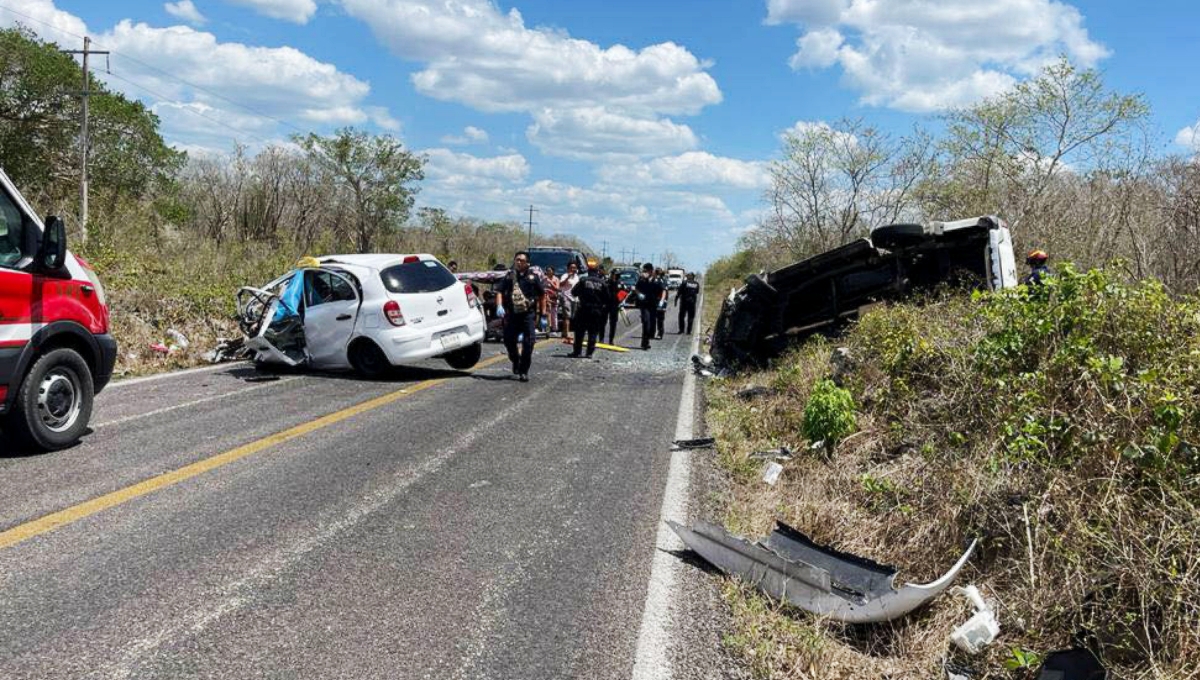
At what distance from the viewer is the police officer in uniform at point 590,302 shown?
13656 millimetres

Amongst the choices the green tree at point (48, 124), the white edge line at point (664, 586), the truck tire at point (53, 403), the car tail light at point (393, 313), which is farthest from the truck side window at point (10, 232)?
the green tree at point (48, 124)

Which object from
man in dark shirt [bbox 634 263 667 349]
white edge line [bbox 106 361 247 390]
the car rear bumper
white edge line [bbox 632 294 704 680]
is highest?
man in dark shirt [bbox 634 263 667 349]

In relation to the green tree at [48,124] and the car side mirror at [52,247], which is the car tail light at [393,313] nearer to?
the car side mirror at [52,247]

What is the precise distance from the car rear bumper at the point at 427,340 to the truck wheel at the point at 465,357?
545mm

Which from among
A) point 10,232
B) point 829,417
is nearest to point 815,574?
point 829,417

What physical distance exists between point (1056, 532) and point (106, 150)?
4722 cm

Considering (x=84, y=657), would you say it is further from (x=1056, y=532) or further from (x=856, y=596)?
(x=1056, y=532)

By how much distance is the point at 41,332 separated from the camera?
19.1 ft

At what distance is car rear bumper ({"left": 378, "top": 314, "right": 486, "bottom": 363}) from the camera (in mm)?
A: 10078

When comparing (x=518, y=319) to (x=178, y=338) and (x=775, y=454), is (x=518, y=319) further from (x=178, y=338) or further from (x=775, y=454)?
(x=178, y=338)

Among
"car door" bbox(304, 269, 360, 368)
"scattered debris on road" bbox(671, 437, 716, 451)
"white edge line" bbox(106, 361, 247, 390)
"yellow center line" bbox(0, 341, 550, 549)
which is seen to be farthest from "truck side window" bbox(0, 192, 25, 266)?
"scattered debris on road" bbox(671, 437, 716, 451)

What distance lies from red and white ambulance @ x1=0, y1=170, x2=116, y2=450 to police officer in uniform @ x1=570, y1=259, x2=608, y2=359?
27.1ft

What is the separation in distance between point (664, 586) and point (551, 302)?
14.9 metres

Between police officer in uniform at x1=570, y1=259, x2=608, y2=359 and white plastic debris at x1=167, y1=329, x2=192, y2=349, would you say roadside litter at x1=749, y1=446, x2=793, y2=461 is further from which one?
white plastic debris at x1=167, y1=329, x2=192, y2=349
